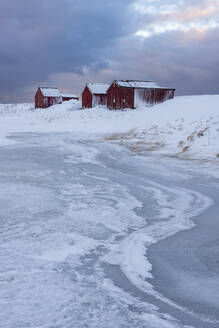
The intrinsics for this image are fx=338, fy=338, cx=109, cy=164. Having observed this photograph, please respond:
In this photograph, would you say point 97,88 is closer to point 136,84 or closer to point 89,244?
point 136,84

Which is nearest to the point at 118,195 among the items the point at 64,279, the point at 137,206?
the point at 137,206

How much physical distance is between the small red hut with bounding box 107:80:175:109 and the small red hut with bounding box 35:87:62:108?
20822 millimetres

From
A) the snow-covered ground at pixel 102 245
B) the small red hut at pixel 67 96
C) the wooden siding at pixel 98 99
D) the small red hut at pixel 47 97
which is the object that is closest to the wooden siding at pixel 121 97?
the wooden siding at pixel 98 99

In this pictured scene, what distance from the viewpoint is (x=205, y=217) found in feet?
17.7

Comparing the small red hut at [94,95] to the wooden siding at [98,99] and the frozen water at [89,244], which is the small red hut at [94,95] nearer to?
the wooden siding at [98,99]

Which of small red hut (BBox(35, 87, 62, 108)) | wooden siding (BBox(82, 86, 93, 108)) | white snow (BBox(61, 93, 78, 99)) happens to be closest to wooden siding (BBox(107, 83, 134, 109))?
wooden siding (BBox(82, 86, 93, 108))

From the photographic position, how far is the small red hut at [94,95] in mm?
48031

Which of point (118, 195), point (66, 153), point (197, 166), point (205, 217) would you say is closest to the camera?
point (205, 217)

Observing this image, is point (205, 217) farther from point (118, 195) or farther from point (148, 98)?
point (148, 98)

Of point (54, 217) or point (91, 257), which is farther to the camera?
point (54, 217)

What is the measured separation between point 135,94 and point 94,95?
9.06 m

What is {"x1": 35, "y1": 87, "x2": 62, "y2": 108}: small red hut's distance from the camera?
199ft

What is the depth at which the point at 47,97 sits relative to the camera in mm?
60719

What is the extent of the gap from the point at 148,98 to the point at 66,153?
30500 millimetres
